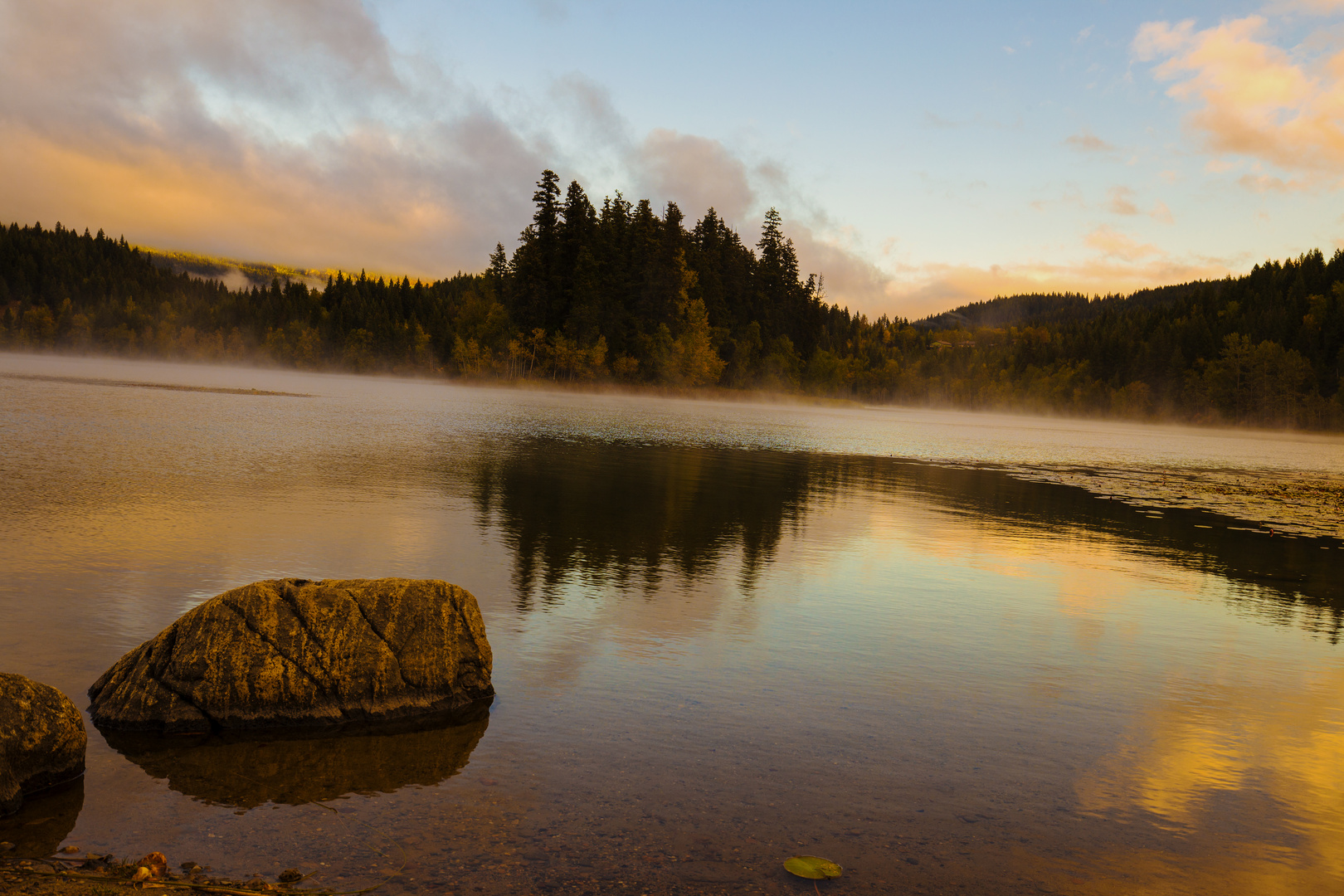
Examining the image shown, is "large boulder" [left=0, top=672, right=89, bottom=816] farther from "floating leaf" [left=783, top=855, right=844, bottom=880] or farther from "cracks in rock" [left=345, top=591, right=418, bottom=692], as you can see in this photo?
"floating leaf" [left=783, top=855, right=844, bottom=880]

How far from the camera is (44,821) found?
6.49 m

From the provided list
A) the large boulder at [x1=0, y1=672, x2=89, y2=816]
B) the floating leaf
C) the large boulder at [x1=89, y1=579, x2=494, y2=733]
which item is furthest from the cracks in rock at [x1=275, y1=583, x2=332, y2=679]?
the floating leaf

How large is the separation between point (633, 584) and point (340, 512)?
8.70m

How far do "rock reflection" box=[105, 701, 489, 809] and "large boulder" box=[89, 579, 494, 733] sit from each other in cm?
26

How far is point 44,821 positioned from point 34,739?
71 centimetres

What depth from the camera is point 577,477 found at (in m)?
30.9

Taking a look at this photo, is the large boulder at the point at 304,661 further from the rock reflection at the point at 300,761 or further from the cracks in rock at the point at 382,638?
the rock reflection at the point at 300,761

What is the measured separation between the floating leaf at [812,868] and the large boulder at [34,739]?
6.00 m

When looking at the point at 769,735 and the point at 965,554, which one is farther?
the point at 965,554

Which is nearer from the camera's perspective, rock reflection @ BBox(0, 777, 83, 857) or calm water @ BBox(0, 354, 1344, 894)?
rock reflection @ BBox(0, 777, 83, 857)

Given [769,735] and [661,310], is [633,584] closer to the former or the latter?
[769,735]

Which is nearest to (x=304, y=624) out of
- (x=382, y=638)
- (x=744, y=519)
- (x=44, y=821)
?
(x=382, y=638)

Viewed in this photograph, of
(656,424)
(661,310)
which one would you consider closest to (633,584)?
(656,424)

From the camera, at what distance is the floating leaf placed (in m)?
6.19
